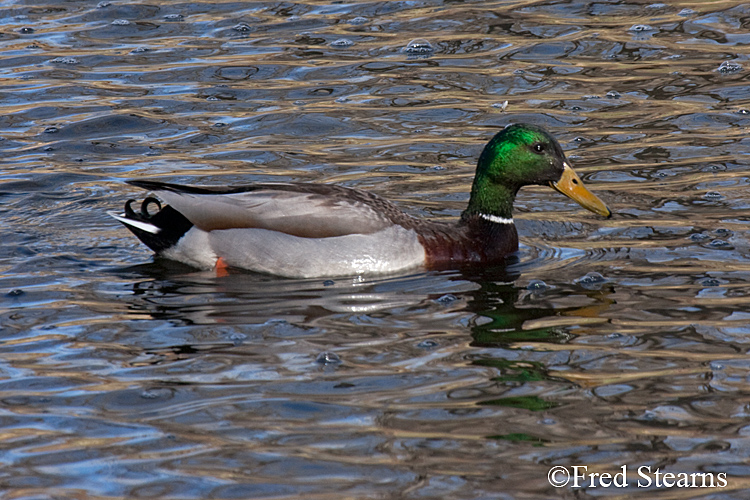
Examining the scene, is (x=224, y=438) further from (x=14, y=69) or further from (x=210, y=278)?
(x=14, y=69)

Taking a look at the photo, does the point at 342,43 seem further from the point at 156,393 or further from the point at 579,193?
the point at 156,393

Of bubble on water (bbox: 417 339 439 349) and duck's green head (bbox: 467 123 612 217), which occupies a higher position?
duck's green head (bbox: 467 123 612 217)

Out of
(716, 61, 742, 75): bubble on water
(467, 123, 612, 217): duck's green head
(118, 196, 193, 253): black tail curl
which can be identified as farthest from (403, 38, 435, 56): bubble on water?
(118, 196, 193, 253): black tail curl

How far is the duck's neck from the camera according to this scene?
292 inches

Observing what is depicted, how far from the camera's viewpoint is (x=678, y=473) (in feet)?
13.8

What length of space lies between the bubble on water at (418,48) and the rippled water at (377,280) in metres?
0.02

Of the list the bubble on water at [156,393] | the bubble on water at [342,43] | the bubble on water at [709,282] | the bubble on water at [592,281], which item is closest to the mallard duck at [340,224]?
the bubble on water at [592,281]

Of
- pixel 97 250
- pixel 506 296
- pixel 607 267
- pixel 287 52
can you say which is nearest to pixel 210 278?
pixel 97 250

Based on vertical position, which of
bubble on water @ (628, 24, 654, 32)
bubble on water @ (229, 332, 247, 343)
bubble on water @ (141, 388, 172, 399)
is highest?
bubble on water @ (628, 24, 654, 32)

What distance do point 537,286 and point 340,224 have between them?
1259 mm

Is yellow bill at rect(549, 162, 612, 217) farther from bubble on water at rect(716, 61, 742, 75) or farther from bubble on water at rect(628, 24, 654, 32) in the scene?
bubble on water at rect(628, 24, 654, 32)

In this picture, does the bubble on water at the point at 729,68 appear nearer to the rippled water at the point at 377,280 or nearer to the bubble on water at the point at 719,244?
the rippled water at the point at 377,280

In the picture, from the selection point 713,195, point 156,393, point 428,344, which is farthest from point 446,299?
point 713,195

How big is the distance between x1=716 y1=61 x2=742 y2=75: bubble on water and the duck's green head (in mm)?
3731
